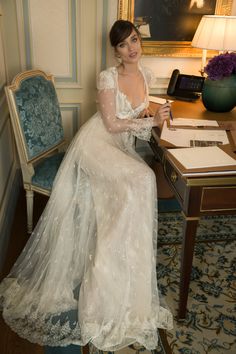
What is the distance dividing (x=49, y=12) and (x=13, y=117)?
2.94 ft

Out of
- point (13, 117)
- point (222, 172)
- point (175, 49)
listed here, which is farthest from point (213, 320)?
point (175, 49)

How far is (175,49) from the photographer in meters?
2.60

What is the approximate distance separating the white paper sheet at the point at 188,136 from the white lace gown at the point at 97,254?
14 centimetres

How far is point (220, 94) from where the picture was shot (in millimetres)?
2141

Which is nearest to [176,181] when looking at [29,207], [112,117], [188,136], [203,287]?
[188,136]

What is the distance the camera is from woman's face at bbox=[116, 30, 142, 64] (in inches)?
76.3

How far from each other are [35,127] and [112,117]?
0.51 meters

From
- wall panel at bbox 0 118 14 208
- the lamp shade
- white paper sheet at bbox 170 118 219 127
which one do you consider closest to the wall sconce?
the lamp shade

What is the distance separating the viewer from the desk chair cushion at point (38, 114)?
80.0 inches

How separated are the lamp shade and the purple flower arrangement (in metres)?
0.29

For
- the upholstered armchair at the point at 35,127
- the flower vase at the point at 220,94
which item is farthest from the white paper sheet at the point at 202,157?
the upholstered armchair at the point at 35,127

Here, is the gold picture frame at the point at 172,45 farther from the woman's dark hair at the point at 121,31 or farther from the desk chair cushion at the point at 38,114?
the desk chair cushion at the point at 38,114

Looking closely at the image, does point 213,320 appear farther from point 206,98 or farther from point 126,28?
point 126,28

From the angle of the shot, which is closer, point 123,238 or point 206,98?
point 123,238
